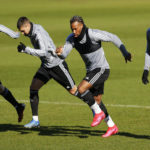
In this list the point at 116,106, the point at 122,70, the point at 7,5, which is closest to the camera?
the point at 116,106


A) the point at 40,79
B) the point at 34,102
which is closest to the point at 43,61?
the point at 40,79

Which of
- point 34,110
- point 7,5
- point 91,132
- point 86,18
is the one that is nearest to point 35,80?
point 34,110

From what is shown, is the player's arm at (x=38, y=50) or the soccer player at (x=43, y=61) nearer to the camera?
the player's arm at (x=38, y=50)

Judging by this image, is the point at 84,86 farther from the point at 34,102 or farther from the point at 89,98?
the point at 34,102

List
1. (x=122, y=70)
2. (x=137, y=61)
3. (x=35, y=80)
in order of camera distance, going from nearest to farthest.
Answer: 1. (x=35, y=80)
2. (x=122, y=70)
3. (x=137, y=61)

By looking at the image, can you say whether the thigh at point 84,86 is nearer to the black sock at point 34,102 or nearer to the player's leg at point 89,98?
the player's leg at point 89,98

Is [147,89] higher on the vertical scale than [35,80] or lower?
lower

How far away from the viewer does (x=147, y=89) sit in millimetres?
19422

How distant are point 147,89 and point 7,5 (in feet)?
102

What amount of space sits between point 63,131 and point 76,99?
185 inches

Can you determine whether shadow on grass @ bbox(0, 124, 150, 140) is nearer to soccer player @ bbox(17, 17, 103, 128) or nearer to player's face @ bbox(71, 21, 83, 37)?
soccer player @ bbox(17, 17, 103, 128)

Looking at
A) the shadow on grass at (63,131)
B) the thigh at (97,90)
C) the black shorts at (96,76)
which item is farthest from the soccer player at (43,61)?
the black shorts at (96,76)

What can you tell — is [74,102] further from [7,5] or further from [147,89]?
[7,5]

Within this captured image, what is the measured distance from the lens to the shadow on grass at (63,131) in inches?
506
